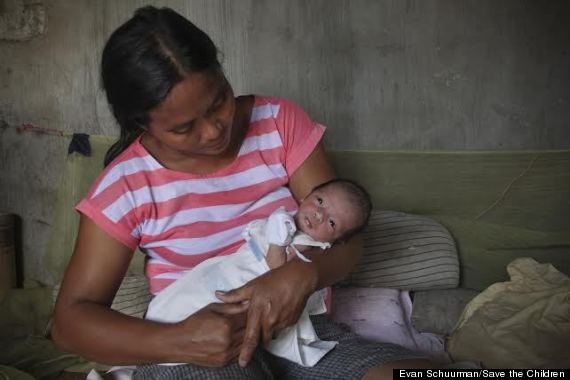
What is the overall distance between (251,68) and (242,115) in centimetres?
120

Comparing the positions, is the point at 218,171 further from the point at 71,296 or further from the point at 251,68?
the point at 251,68

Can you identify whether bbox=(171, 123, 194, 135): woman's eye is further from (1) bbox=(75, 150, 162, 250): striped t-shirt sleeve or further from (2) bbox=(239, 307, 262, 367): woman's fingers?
(2) bbox=(239, 307, 262, 367): woman's fingers

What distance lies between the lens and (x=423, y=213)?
262cm

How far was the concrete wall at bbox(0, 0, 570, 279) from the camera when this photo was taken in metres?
2.69

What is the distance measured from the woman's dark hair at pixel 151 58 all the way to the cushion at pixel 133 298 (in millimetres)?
1063

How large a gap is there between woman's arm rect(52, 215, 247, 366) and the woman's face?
28cm

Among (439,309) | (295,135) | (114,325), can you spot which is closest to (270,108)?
(295,135)

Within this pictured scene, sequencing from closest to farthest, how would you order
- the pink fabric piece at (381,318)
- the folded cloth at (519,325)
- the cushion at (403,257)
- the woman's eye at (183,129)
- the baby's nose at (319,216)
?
the woman's eye at (183,129) → the baby's nose at (319,216) → the folded cloth at (519,325) → the pink fabric piece at (381,318) → the cushion at (403,257)

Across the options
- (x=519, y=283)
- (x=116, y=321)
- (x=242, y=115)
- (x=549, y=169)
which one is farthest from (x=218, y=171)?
(x=549, y=169)

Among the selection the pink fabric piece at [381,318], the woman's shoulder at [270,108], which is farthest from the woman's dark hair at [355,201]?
the pink fabric piece at [381,318]

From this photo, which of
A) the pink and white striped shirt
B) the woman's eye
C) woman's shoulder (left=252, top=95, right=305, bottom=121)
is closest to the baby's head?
the pink and white striped shirt

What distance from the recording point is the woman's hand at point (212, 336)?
1215 millimetres

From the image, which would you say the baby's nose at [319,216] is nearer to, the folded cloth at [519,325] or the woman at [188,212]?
the woman at [188,212]

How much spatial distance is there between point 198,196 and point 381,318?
3.25ft
